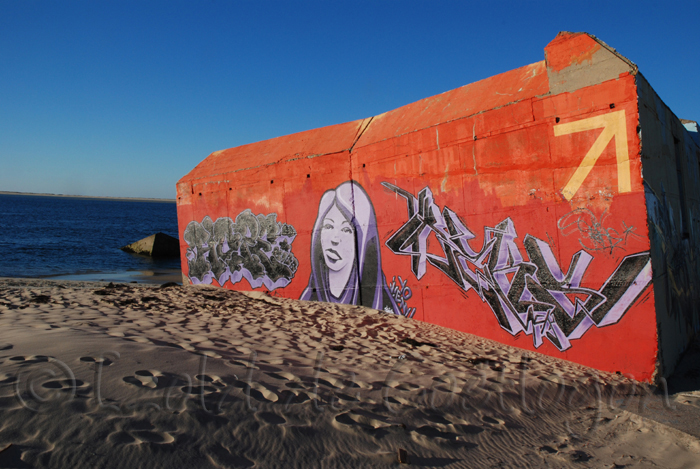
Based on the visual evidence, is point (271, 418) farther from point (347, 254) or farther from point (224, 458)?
point (347, 254)

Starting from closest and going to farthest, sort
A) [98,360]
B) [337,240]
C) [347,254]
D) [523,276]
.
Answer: [98,360] < [523,276] < [347,254] < [337,240]

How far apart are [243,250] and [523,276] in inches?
241

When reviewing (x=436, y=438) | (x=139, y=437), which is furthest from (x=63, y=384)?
(x=436, y=438)

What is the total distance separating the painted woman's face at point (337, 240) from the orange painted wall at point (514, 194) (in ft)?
0.86

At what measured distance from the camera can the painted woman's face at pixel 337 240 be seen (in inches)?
305

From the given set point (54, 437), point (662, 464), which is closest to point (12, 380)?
point (54, 437)

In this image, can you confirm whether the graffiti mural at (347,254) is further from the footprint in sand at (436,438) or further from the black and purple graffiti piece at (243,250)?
the footprint in sand at (436,438)

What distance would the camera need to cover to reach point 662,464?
3.09 m

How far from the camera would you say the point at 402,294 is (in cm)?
707

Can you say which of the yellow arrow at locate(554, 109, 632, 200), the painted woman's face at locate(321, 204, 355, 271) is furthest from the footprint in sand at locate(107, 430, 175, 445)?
the painted woman's face at locate(321, 204, 355, 271)

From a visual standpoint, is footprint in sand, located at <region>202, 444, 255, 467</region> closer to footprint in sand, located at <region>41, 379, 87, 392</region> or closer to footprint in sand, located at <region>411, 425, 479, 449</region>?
footprint in sand, located at <region>41, 379, 87, 392</region>

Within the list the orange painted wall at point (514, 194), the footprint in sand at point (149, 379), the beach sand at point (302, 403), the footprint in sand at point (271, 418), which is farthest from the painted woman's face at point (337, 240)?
the footprint in sand at point (271, 418)

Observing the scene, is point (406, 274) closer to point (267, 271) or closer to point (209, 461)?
point (267, 271)

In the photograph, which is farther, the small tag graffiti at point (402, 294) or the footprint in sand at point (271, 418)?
the small tag graffiti at point (402, 294)
